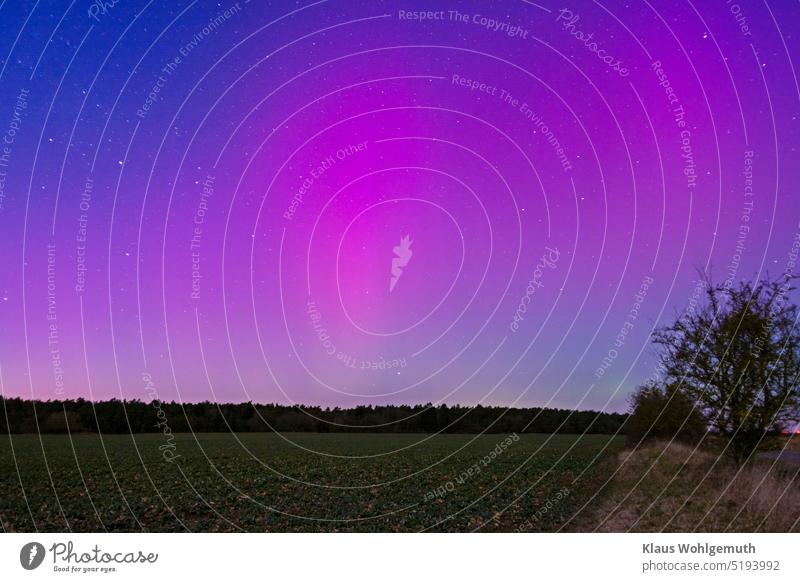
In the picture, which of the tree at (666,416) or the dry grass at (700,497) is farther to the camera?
the tree at (666,416)

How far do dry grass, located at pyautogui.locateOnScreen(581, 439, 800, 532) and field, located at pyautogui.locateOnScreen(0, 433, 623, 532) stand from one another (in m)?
1.88

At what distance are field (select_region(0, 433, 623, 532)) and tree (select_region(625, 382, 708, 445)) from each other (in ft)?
10.6

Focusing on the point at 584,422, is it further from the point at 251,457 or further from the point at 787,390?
the point at 787,390

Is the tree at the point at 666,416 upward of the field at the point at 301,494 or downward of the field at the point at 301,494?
upward

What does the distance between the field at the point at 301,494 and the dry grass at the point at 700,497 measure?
74.0 inches

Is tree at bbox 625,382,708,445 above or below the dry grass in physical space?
above

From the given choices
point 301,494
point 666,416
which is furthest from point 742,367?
point 301,494

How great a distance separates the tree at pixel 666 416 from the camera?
24.0 meters

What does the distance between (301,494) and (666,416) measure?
14533 millimetres

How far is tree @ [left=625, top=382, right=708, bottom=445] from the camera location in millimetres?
24016

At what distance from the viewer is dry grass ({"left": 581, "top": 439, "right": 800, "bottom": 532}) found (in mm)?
16641

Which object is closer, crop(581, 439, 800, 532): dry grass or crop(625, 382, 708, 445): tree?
crop(581, 439, 800, 532): dry grass

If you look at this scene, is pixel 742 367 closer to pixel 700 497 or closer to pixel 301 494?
pixel 700 497

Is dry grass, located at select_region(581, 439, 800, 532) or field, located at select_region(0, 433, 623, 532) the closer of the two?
dry grass, located at select_region(581, 439, 800, 532)
